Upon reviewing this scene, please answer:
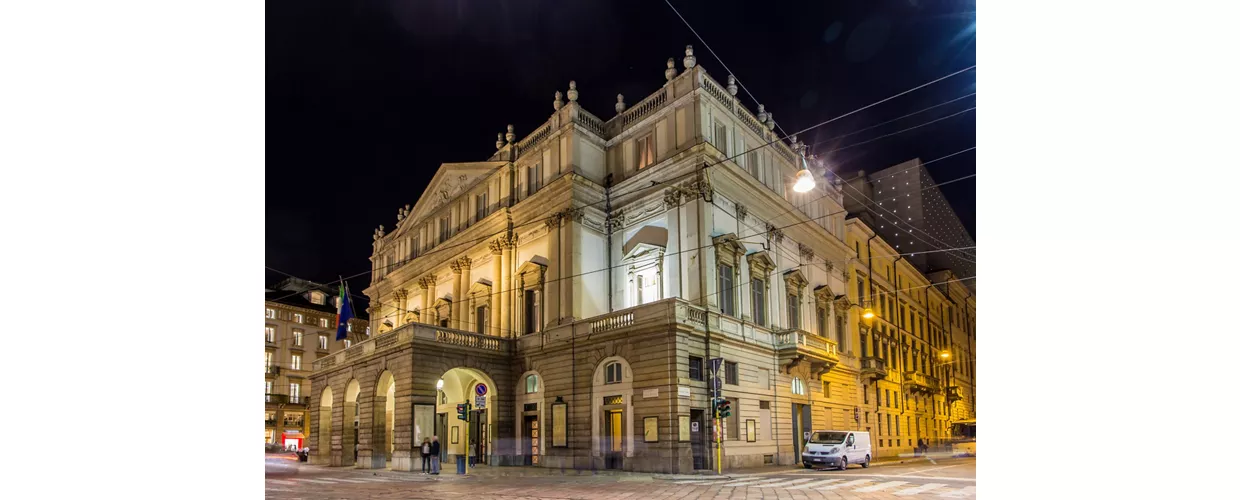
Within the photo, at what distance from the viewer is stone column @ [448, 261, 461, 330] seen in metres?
20.6

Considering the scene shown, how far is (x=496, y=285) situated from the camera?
1903 cm

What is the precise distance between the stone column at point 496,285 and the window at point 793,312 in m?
8.78

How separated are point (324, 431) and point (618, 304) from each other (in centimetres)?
1044

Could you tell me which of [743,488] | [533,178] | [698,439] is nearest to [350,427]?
[533,178]

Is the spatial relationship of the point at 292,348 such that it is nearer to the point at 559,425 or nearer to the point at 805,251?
the point at 559,425

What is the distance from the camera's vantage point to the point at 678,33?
8.43 m

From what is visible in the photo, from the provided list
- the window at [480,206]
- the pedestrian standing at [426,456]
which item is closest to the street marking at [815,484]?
the pedestrian standing at [426,456]

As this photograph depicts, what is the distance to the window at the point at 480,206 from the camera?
19.5m

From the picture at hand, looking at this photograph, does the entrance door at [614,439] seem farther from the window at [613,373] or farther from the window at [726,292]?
the window at [726,292]

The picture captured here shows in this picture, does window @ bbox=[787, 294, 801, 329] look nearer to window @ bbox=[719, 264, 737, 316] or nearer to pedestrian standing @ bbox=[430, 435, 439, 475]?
window @ bbox=[719, 264, 737, 316]

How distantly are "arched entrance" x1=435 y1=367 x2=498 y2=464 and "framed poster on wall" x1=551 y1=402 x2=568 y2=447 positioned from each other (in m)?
2.23
